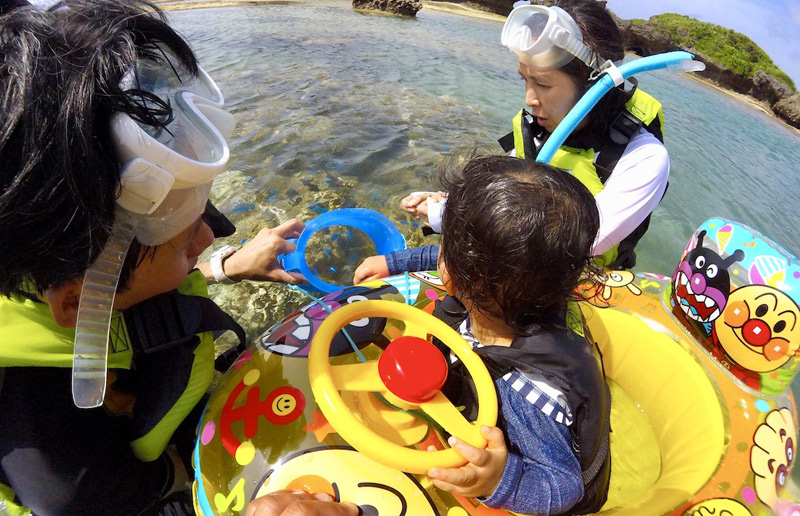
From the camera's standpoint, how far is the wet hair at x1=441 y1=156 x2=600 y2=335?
1215mm

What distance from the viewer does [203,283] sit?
1628 mm

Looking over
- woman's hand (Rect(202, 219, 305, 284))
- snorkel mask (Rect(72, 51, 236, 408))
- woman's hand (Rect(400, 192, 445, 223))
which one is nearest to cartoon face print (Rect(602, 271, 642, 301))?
woman's hand (Rect(400, 192, 445, 223))

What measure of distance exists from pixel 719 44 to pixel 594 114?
3862 cm

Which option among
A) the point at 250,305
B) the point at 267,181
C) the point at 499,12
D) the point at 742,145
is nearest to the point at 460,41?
the point at 742,145

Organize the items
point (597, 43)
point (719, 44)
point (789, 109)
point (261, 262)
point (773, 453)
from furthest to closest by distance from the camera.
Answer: point (719, 44) < point (789, 109) < point (597, 43) < point (261, 262) < point (773, 453)

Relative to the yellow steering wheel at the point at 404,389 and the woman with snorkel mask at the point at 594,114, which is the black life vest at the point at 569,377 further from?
the woman with snorkel mask at the point at 594,114

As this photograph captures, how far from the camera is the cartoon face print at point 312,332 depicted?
159 cm

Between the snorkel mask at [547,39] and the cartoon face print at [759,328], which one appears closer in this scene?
the cartoon face print at [759,328]

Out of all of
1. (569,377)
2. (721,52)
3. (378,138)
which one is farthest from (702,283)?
(721,52)

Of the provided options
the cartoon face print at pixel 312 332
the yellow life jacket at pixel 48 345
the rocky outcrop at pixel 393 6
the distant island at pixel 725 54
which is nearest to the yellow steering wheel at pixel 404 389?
the cartoon face print at pixel 312 332

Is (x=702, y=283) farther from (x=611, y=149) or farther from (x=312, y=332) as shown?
(x=312, y=332)

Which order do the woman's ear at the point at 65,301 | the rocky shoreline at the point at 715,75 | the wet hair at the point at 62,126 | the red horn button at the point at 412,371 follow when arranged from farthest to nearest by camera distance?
1. the rocky shoreline at the point at 715,75
2. the red horn button at the point at 412,371
3. the woman's ear at the point at 65,301
4. the wet hair at the point at 62,126

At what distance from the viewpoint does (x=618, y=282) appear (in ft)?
7.25

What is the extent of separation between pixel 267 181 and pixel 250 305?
5.08ft
